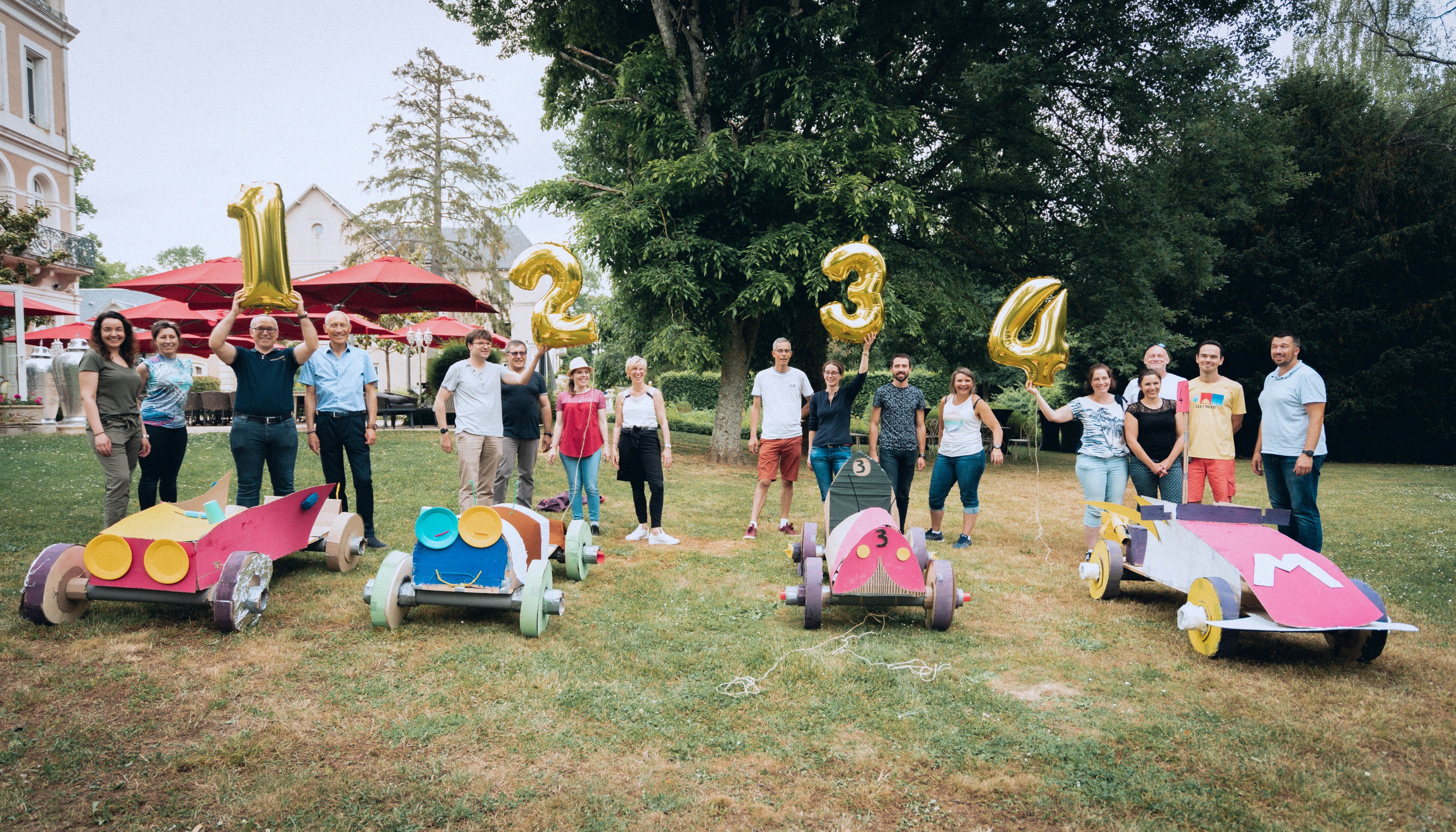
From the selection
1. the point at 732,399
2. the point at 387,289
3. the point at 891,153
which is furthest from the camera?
the point at 732,399

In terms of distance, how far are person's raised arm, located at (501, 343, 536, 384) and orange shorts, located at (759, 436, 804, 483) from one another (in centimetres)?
240

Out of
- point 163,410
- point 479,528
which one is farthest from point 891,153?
point 163,410

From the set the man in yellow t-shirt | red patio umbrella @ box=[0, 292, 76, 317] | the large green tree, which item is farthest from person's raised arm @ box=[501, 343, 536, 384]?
red patio umbrella @ box=[0, 292, 76, 317]

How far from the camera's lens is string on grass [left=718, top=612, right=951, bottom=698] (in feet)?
13.1

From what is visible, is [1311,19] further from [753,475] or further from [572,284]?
[572,284]

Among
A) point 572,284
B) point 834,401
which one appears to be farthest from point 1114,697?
point 572,284

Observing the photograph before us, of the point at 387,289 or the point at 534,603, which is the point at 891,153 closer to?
the point at 387,289

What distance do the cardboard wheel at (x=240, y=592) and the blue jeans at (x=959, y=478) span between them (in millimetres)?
5626

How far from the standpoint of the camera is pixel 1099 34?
14.0m

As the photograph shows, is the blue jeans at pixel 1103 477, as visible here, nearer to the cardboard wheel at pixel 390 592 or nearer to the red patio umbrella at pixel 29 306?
the cardboard wheel at pixel 390 592

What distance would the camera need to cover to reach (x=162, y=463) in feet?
20.0

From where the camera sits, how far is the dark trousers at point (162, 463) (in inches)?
237

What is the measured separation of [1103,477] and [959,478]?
4.26 ft

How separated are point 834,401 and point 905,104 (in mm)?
10630
